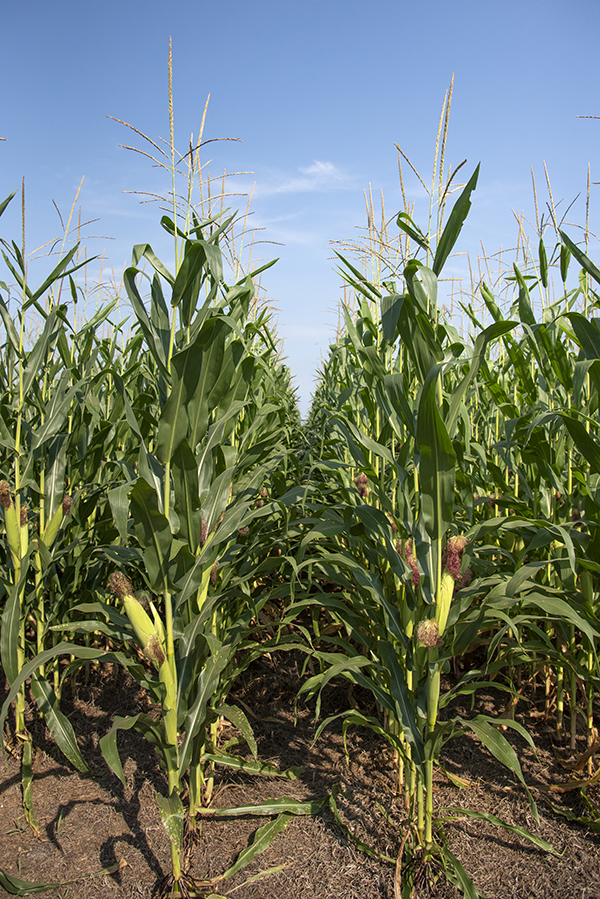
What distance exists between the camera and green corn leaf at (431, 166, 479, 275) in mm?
1541

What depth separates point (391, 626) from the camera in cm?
193

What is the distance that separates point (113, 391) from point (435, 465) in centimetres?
241

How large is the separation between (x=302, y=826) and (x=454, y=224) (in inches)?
86.7

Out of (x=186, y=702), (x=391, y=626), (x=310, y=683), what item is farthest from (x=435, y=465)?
(x=186, y=702)

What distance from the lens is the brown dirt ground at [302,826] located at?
1886 mm

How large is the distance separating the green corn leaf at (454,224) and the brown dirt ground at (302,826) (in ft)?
6.38

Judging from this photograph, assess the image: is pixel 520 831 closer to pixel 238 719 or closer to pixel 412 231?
pixel 238 719

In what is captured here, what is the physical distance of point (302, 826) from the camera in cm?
214

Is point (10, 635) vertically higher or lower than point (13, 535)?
lower

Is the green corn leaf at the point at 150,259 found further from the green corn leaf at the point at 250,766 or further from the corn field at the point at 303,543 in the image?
the green corn leaf at the point at 250,766

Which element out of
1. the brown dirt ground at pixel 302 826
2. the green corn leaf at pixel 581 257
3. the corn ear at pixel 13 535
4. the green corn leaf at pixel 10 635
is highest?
the green corn leaf at pixel 581 257

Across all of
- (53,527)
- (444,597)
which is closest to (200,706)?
(444,597)

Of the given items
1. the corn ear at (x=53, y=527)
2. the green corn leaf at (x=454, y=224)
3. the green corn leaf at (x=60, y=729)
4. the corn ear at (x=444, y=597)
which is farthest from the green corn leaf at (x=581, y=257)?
the green corn leaf at (x=60, y=729)

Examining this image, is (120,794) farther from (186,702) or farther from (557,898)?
(557,898)
